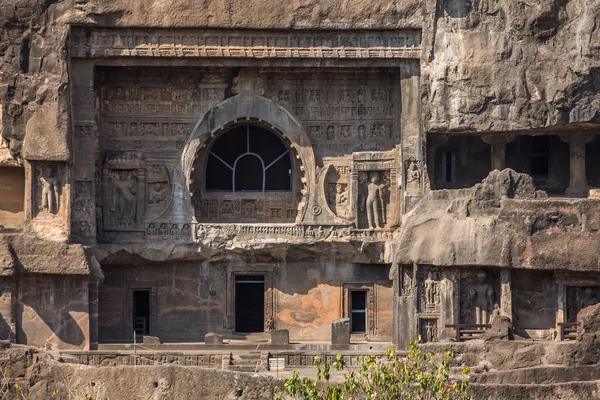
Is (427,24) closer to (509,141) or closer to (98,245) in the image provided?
(509,141)

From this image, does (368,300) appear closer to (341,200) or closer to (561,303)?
(341,200)

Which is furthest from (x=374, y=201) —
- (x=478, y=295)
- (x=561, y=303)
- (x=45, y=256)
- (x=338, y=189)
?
(x=45, y=256)

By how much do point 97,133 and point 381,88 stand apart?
273 inches

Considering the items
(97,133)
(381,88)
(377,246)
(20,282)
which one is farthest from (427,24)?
(20,282)

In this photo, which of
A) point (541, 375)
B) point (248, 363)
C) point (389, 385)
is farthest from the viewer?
point (248, 363)

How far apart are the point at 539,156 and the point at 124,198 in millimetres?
10199

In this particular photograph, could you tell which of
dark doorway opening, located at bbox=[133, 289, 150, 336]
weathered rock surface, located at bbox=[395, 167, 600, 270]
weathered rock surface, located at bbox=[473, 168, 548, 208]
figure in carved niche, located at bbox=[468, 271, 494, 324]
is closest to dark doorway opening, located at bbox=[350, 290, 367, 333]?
weathered rock surface, located at bbox=[395, 167, 600, 270]

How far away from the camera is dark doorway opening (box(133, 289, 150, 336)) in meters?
41.1

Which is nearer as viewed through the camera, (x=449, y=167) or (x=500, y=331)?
(x=500, y=331)

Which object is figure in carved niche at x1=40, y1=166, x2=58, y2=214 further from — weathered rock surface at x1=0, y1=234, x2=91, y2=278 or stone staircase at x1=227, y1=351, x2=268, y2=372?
stone staircase at x1=227, y1=351, x2=268, y2=372

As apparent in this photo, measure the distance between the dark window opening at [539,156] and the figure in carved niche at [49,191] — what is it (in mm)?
11614

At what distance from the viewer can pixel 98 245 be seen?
1585 inches

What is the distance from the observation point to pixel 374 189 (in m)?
40.8

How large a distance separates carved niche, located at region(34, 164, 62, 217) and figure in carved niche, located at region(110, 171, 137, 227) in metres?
1.79
